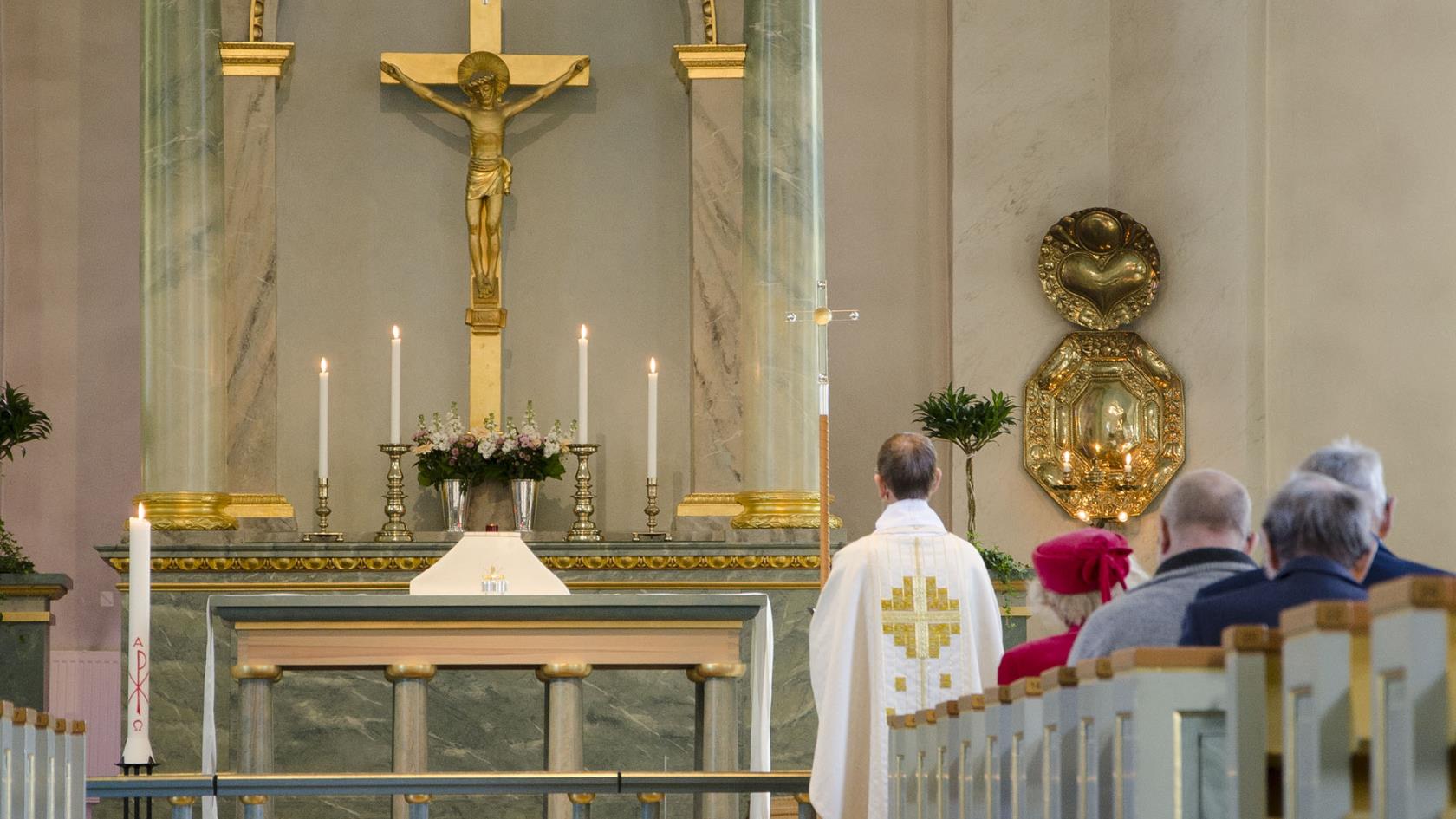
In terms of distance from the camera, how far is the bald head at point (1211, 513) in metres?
3.77

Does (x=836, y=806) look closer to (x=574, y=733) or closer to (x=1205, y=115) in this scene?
(x=574, y=733)

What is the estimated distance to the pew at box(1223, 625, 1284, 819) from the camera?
2518 millimetres

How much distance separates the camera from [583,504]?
9.42 metres

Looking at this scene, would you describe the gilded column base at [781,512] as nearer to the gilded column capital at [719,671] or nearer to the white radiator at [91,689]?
the gilded column capital at [719,671]

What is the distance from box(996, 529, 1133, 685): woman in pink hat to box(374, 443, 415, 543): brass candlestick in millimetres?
5287

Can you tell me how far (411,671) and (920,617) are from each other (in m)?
1.82

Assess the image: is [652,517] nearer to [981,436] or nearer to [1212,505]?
[981,436]

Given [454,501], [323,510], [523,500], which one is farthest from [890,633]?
[323,510]

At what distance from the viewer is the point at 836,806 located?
5.92 m

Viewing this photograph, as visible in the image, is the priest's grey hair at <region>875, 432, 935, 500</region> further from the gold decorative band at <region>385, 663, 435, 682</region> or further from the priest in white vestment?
the gold decorative band at <region>385, 663, 435, 682</region>

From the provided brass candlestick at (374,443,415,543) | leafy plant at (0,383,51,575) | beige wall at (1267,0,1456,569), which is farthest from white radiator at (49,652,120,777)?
beige wall at (1267,0,1456,569)

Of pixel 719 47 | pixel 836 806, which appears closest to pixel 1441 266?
pixel 719 47

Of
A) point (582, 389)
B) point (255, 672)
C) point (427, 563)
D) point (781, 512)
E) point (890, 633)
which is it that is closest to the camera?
point (890, 633)

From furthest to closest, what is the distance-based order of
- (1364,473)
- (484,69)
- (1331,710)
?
(484,69), (1364,473), (1331,710)
